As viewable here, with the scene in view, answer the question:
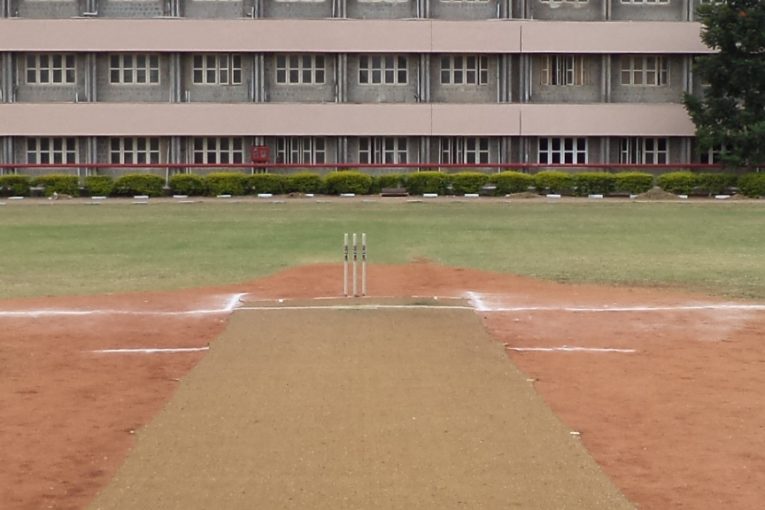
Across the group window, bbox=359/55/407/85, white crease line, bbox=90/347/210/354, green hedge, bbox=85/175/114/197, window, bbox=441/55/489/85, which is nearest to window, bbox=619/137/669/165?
window, bbox=441/55/489/85

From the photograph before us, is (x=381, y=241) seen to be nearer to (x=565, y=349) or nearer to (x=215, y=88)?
(x=565, y=349)

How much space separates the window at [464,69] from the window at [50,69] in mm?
16617

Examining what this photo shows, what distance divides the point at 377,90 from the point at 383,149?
266 cm

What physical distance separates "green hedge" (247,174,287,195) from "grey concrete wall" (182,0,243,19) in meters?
8.16

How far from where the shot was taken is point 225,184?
2393 inches

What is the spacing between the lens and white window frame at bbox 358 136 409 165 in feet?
215

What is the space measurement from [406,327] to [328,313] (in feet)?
5.96

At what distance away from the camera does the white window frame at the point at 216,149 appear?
6506 centimetres

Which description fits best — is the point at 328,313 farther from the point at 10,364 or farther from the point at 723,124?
the point at 723,124

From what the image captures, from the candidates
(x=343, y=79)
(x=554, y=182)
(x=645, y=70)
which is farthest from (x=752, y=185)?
(x=343, y=79)

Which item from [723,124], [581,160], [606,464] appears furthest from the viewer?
[581,160]

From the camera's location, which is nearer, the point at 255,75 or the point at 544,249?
the point at 544,249

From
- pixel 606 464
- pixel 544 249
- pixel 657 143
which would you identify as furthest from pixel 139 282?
pixel 657 143

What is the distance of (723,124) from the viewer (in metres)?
61.3
